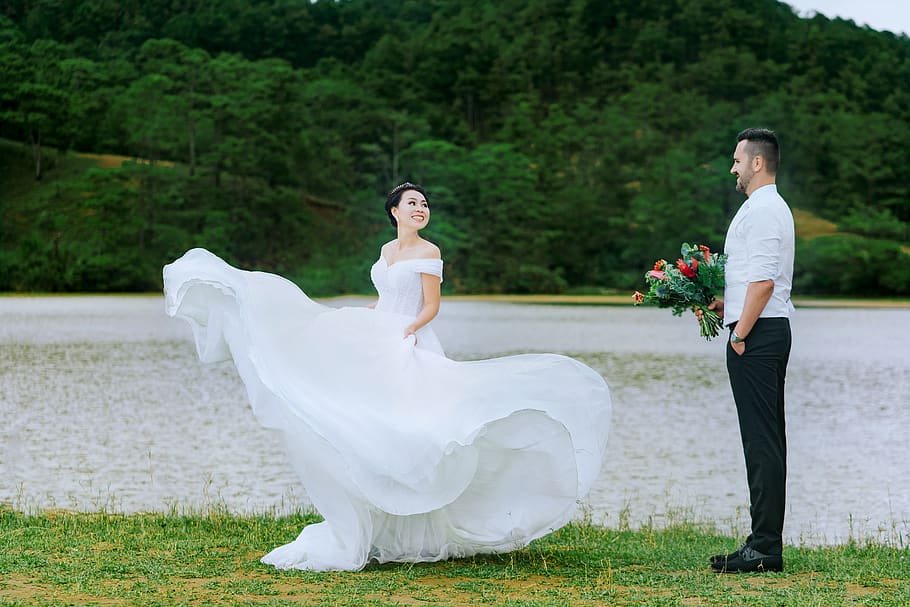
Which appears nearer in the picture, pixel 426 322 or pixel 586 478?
pixel 586 478

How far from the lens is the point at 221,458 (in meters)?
13.9

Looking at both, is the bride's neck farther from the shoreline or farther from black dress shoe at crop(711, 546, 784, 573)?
the shoreline

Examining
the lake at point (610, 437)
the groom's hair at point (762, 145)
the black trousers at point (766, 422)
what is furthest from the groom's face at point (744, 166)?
the lake at point (610, 437)

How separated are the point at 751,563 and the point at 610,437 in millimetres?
10140

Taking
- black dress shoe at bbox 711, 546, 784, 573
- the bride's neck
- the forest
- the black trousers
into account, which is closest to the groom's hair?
the black trousers

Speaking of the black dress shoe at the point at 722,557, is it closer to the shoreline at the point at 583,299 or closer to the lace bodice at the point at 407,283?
the lace bodice at the point at 407,283

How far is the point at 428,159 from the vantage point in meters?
74.1

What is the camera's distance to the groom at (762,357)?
20.8 feet

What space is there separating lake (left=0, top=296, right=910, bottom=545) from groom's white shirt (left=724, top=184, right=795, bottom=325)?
305 centimetres

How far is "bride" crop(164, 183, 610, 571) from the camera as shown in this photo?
244 inches

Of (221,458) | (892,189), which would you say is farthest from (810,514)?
(892,189)

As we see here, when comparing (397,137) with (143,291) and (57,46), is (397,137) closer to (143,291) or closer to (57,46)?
(143,291)

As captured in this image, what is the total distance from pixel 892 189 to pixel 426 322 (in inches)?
3135

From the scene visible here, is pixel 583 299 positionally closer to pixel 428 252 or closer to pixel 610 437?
pixel 610 437
